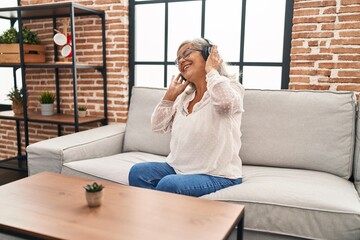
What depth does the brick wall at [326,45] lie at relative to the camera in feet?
7.64

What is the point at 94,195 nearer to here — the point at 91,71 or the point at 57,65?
the point at 57,65

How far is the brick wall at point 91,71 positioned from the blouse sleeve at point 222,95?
157 cm

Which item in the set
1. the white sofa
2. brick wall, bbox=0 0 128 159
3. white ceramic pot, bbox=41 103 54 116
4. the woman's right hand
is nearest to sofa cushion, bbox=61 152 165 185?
the white sofa

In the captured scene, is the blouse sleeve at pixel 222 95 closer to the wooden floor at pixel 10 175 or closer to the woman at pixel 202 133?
the woman at pixel 202 133

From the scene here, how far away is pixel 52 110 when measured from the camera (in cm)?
324

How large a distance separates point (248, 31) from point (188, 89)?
1065 millimetres

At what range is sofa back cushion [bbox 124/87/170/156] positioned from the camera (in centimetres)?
252

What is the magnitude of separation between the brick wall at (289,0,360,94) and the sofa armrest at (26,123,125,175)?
1.47 metres

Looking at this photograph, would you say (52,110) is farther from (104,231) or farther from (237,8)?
(104,231)

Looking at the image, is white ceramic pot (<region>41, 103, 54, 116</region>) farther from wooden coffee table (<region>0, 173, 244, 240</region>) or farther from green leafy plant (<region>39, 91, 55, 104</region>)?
wooden coffee table (<region>0, 173, 244, 240</region>)

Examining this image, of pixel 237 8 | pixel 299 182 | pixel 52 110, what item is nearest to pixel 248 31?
pixel 237 8

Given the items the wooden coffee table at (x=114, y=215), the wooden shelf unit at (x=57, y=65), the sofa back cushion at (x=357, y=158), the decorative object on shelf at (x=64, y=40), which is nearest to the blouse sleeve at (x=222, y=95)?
the wooden coffee table at (x=114, y=215)

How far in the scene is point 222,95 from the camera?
1684 millimetres

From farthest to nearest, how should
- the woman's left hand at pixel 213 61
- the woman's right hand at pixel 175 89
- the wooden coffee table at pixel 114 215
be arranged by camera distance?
1. the woman's right hand at pixel 175 89
2. the woman's left hand at pixel 213 61
3. the wooden coffee table at pixel 114 215
